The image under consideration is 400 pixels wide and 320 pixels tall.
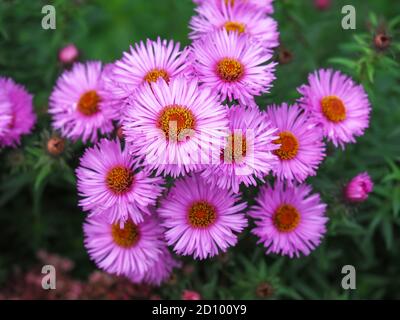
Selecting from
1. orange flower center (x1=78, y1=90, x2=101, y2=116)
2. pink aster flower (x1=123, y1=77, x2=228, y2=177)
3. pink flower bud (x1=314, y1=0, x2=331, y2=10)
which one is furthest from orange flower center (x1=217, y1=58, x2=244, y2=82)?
pink flower bud (x1=314, y1=0, x2=331, y2=10)

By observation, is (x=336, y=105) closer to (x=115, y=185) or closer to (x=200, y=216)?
(x=200, y=216)

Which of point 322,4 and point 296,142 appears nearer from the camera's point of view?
point 296,142

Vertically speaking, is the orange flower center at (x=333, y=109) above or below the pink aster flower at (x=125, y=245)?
above

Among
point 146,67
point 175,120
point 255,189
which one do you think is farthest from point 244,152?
point 146,67

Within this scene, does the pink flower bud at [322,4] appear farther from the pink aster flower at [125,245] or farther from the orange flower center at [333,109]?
the pink aster flower at [125,245]

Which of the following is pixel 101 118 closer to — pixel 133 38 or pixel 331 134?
pixel 331 134

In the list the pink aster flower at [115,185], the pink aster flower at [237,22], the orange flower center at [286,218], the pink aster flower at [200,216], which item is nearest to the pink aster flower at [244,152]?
the pink aster flower at [200,216]

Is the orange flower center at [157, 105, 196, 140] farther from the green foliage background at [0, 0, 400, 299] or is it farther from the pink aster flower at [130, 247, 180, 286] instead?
the pink aster flower at [130, 247, 180, 286]
